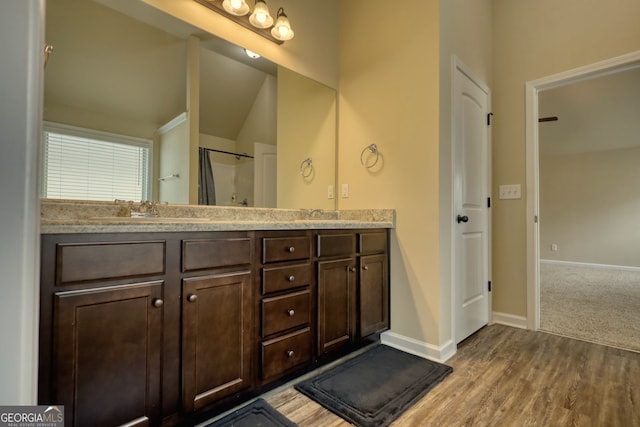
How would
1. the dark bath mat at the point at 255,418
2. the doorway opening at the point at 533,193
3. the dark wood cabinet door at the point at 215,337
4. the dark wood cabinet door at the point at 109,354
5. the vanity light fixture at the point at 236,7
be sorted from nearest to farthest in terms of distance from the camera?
1. the dark wood cabinet door at the point at 109,354
2. the dark wood cabinet door at the point at 215,337
3. the dark bath mat at the point at 255,418
4. the vanity light fixture at the point at 236,7
5. the doorway opening at the point at 533,193

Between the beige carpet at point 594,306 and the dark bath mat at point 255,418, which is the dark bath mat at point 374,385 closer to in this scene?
the dark bath mat at point 255,418

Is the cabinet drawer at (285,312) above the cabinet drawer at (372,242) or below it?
below

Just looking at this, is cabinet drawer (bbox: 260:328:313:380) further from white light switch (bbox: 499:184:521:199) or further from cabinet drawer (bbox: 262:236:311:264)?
white light switch (bbox: 499:184:521:199)

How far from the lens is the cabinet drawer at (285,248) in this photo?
57.7 inches

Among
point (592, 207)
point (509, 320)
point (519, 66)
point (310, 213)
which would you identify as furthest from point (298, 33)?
point (592, 207)

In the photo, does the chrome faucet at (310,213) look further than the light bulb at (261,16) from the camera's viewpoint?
Yes

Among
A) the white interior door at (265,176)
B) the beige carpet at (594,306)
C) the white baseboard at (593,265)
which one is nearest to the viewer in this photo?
the white interior door at (265,176)

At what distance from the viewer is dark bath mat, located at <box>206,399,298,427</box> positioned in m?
1.30

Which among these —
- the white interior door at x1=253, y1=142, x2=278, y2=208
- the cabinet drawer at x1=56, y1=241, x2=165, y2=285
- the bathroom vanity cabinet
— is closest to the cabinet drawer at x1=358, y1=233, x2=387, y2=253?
the bathroom vanity cabinet

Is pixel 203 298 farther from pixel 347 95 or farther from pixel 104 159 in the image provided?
pixel 347 95

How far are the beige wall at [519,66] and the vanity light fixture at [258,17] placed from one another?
2.04 meters

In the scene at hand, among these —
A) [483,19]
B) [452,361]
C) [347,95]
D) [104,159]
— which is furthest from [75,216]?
[483,19]

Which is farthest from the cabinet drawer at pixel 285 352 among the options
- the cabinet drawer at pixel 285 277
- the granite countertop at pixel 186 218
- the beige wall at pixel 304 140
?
the beige wall at pixel 304 140

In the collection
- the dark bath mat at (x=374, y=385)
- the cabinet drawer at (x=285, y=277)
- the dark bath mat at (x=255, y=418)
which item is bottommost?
the dark bath mat at (x=374, y=385)
